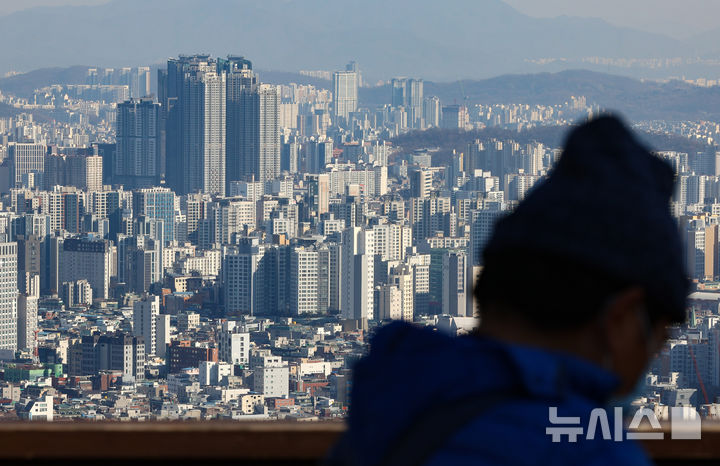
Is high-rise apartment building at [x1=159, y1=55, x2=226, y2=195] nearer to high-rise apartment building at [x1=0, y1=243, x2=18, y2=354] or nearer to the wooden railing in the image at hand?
high-rise apartment building at [x1=0, y1=243, x2=18, y2=354]

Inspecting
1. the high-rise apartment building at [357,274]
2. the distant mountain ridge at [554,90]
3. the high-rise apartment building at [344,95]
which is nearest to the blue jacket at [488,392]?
the high-rise apartment building at [357,274]

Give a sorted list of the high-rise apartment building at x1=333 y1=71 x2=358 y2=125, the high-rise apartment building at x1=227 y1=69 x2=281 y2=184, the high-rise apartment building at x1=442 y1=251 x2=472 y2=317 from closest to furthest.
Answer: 1. the high-rise apartment building at x1=442 y1=251 x2=472 y2=317
2. the high-rise apartment building at x1=227 y1=69 x2=281 y2=184
3. the high-rise apartment building at x1=333 y1=71 x2=358 y2=125

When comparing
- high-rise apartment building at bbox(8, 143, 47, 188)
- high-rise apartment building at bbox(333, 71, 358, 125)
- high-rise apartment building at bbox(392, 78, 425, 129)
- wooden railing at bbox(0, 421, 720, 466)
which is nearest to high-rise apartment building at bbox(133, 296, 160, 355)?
high-rise apartment building at bbox(8, 143, 47, 188)

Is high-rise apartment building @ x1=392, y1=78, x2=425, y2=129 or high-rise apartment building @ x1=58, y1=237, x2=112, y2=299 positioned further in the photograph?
high-rise apartment building @ x1=392, y1=78, x2=425, y2=129

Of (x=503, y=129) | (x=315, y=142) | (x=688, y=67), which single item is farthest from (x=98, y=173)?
(x=688, y=67)

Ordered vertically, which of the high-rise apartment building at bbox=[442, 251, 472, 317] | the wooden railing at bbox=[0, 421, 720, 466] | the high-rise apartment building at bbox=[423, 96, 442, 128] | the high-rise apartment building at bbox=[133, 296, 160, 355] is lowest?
the high-rise apartment building at bbox=[133, 296, 160, 355]

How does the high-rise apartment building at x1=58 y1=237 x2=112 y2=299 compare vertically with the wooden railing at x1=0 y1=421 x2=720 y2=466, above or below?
below
